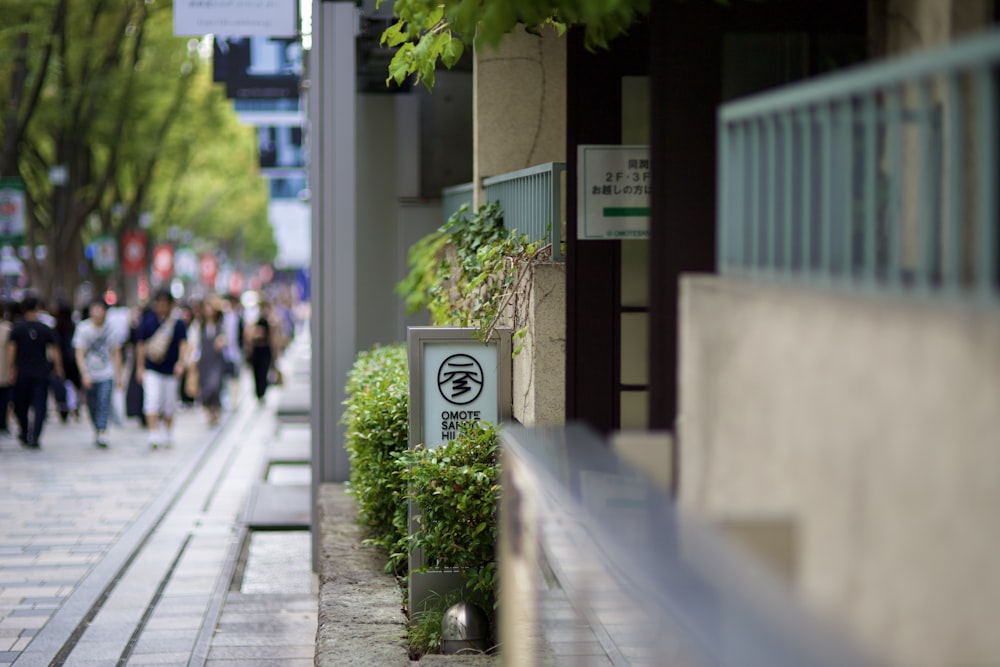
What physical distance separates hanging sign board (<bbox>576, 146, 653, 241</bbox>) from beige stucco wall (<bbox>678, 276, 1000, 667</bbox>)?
3473 millimetres

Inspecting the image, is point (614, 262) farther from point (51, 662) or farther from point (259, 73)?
point (259, 73)

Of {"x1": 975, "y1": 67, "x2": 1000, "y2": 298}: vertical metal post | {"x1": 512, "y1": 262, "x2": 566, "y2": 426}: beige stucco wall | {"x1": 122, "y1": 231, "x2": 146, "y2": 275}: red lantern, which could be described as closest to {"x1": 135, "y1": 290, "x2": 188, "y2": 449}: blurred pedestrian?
{"x1": 512, "y1": 262, "x2": 566, "y2": 426}: beige stucco wall

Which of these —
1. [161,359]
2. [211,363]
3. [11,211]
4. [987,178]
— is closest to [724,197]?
[987,178]

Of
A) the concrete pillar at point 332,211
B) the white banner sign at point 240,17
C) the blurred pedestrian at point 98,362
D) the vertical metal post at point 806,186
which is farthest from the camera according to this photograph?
the blurred pedestrian at point 98,362

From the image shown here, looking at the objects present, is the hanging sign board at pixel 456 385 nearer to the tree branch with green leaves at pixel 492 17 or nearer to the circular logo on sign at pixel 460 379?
the circular logo on sign at pixel 460 379

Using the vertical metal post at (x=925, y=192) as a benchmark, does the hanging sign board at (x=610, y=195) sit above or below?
above

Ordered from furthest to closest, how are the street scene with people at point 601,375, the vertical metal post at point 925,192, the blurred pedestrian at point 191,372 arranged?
the blurred pedestrian at point 191,372
the vertical metal post at point 925,192
the street scene with people at point 601,375

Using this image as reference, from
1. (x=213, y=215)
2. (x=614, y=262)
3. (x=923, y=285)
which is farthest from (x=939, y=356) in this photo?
(x=213, y=215)

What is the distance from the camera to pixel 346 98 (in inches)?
426

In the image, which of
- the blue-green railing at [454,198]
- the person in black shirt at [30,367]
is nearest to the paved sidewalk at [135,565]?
the person in black shirt at [30,367]

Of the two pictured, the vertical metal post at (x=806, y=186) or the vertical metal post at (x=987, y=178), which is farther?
the vertical metal post at (x=806, y=186)

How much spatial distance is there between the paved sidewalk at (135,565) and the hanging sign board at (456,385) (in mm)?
1861

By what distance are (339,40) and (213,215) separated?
221 ft

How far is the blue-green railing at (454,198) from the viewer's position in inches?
434
